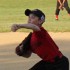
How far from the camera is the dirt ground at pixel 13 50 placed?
9.34 m

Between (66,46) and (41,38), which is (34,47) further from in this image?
(66,46)

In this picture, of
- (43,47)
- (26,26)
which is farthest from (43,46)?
(26,26)

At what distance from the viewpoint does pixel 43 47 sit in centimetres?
567

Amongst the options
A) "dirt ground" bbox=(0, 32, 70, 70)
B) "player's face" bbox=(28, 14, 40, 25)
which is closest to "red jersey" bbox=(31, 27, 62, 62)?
"player's face" bbox=(28, 14, 40, 25)

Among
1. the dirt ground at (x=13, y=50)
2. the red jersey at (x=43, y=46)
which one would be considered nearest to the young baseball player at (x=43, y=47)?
the red jersey at (x=43, y=46)

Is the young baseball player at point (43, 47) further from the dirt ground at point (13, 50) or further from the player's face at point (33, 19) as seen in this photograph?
the dirt ground at point (13, 50)

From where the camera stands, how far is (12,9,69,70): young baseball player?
5605 millimetres

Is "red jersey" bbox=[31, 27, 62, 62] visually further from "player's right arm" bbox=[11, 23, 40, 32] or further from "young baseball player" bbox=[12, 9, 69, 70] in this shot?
"player's right arm" bbox=[11, 23, 40, 32]

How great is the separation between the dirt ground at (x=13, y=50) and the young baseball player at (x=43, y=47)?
128 inches

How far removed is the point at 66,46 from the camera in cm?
1198

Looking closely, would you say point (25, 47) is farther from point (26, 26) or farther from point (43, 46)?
point (26, 26)

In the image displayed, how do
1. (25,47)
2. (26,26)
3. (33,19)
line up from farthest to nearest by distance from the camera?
(25,47) < (33,19) < (26,26)

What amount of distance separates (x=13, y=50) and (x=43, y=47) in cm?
576

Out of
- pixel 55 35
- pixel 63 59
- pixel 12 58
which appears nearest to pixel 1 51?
pixel 12 58
